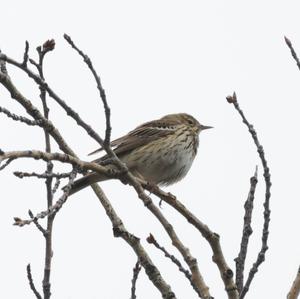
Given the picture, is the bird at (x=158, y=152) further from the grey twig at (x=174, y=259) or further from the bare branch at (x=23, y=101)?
the bare branch at (x=23, y=101)

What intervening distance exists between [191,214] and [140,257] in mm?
539

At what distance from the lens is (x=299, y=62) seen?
4477 millimetres

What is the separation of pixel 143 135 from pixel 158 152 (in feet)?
1.66

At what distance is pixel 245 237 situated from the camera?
179 inches

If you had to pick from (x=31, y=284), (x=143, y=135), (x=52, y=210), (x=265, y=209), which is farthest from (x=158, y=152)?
(x=52, y=210)

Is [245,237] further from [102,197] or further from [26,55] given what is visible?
[26,55]

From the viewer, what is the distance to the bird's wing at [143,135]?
863cm

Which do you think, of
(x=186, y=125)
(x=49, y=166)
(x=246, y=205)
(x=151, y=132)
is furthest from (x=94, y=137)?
(x=186, y=125)

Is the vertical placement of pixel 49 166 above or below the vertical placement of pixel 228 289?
above

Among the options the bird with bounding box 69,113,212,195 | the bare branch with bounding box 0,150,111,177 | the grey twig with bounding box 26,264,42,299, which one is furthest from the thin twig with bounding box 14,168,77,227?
the bird with bounding box 69,113,212,195

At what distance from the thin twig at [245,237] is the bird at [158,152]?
11.6 ft

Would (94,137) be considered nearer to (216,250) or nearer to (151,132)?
(216,250)

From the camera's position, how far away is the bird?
853cm

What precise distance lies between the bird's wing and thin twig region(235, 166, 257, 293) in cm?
391
